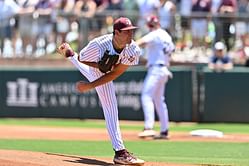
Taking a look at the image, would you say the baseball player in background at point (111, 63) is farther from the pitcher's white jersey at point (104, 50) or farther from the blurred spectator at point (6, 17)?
the blurred spectator at point (6, 17)

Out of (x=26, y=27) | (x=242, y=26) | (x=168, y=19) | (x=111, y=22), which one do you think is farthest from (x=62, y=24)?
(x=242, y=26)

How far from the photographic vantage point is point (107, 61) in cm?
796

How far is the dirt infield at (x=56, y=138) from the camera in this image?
7.85m

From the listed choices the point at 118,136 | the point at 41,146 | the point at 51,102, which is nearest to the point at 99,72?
the point at 118,136

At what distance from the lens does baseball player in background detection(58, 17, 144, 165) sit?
787 centimetres

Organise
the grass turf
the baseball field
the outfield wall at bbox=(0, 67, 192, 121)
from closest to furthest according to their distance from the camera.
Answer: the baseball field, the grass turf, the outfield wall at bbox=(0, 67, 192, 121)

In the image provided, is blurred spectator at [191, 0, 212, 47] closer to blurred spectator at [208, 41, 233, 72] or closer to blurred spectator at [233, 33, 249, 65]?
blurred spectator at [208, 41, 233, 72]

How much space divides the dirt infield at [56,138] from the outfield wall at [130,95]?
236 cm

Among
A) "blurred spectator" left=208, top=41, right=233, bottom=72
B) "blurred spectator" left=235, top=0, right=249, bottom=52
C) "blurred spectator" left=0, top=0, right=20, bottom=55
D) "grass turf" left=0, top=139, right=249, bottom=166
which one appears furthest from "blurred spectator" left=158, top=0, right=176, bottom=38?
"grass turf" left=0, top=139, right=249, bottom=166

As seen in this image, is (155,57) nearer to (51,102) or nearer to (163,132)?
(163,132)

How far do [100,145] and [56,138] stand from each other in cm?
158

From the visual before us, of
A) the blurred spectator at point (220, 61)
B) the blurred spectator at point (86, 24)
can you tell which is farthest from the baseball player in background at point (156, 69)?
the blurred spectator at point (86, 24)

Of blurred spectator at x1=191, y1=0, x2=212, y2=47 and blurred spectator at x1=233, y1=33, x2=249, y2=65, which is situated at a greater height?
blurred spectator at x1=191, y1=0, x2=212, y2=47

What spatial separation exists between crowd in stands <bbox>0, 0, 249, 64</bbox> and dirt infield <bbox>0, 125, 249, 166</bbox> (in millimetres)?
3571
